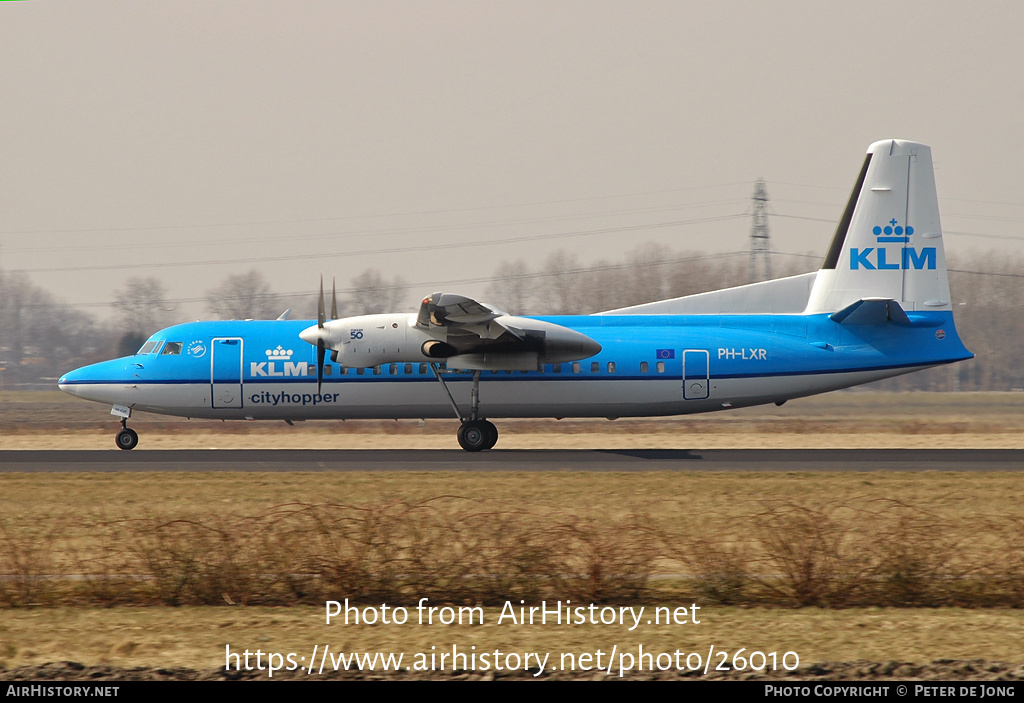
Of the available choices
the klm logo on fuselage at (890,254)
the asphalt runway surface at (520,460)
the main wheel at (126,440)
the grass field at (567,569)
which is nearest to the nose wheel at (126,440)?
the main wheel at (126,440)

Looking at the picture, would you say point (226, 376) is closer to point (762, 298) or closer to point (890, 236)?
point (762, 298)

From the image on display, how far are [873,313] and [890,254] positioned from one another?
2512 millimetres

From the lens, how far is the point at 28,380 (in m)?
96.8

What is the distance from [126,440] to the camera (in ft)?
94.4

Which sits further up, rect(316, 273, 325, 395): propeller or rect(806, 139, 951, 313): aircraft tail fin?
rect(806, 139, 951, 313): aircraft tail fin

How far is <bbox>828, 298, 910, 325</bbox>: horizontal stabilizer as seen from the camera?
2675 centimetres

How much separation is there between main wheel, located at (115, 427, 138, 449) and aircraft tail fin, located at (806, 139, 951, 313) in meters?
20.7

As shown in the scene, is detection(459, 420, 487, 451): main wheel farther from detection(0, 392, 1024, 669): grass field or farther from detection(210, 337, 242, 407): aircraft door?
detection(0, 392, 1024, 669): grass field

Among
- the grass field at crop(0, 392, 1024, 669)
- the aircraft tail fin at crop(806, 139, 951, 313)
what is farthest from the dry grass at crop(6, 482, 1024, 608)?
the aircraft tail fin at crop(806, 139, 951, 313)

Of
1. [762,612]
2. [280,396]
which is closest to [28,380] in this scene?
[280,396]

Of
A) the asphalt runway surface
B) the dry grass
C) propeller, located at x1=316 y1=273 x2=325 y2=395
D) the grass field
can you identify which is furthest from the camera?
propeller, located at x1=316 y1=273 x2=325 y2=395

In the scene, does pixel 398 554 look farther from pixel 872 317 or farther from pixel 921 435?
pixel 921 435

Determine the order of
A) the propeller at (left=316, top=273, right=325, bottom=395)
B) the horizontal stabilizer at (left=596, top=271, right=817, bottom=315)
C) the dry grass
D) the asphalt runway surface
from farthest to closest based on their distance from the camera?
1. the horizontal stabilizer at (left=596, top=271, right=817, bottom=315)
2. the propeller at (left=316, top=273, right=325, bottom=395)
3. the asphalt runway surface
4. the dry grass

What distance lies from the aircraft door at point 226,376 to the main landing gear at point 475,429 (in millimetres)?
5768
